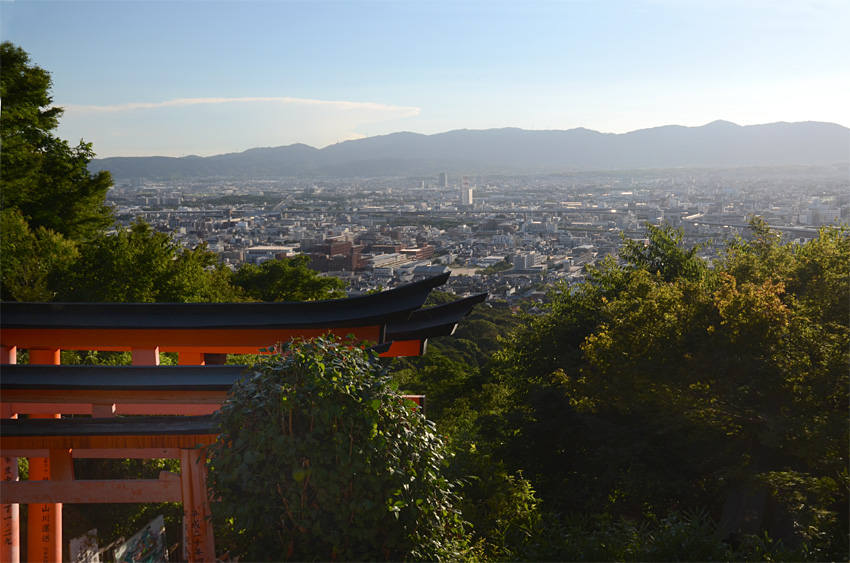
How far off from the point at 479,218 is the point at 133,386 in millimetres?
64819

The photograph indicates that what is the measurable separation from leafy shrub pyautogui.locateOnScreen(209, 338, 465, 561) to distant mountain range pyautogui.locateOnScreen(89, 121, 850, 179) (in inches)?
2917

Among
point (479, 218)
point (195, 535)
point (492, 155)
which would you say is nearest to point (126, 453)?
point (195, 535)

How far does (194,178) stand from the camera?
10019 cm

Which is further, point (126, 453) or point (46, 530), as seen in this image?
point (46, 530)

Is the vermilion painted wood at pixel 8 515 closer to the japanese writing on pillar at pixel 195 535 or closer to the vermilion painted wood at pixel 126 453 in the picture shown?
the vermilion painted wood at pixel 126 453

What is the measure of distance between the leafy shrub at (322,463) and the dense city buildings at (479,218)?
1169 cm

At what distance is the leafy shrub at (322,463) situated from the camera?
1943 millimetres

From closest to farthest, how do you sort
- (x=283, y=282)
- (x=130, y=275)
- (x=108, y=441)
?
(x=108, y=441) → (x=130, y=275) → (x=283, y=282)

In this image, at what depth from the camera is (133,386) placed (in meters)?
2.53

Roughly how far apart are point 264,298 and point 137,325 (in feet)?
43.5

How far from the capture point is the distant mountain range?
288 feet

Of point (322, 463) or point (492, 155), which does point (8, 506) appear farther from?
point (492, 155)

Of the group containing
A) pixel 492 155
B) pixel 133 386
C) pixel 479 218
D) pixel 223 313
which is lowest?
pixel 479 218

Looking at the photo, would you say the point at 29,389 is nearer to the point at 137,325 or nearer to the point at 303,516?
the point at 137,325
